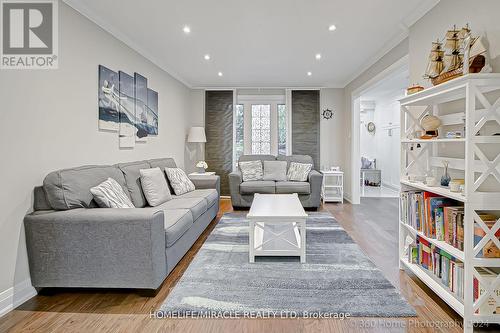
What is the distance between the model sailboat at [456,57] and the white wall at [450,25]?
91 millimetres

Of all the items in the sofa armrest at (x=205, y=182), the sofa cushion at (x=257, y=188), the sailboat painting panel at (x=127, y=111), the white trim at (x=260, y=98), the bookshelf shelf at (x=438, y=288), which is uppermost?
the white trim at (x=260, y=98)

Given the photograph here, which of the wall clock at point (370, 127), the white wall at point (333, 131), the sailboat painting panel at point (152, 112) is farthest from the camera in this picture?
the wall clock at point (370, 127)

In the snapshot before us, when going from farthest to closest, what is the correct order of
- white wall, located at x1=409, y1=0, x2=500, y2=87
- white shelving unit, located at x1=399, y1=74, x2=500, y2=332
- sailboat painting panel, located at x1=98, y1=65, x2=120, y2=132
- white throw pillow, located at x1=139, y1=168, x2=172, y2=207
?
white throw pillow, located at x1=139, y1=168, x2=172, y2=207 → sailboat painting panel, located at x1=98, y1=65, x2=120, y2=132 → white wall, located at x1=409, y1=0, x2=500, y2=87 → white shelving unit, located at x1=399, y1=74, x2=500, y2=332

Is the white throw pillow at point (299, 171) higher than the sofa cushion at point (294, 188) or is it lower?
higher

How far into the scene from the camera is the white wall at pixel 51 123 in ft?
7.18

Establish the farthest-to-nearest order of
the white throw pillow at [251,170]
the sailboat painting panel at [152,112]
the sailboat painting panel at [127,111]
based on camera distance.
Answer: the white throw pillow at [251,170] → the sailboat painting panel at [152,112] → the sailboat painting panel at [127,111]

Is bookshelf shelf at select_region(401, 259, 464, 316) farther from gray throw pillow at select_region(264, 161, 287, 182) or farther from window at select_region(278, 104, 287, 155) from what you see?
window at select_region(278, 104, 287, 155)

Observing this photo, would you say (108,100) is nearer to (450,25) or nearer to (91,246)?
(91,246)

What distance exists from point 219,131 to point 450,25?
5.10 m

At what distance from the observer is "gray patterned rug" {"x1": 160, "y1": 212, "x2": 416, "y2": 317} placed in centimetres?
213

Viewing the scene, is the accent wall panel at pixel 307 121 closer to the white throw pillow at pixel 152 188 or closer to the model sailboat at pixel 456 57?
the white throw pillow at pixel 152 188

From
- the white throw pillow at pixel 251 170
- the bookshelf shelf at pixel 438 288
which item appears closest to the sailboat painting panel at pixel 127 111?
the white throw pillow at pixel 251 170

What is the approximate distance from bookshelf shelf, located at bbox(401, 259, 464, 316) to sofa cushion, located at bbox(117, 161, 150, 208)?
285 centimetres

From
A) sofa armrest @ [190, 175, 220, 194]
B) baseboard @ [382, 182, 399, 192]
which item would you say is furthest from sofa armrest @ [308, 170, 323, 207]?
baseboard @ [382, 182, 399, 192]
